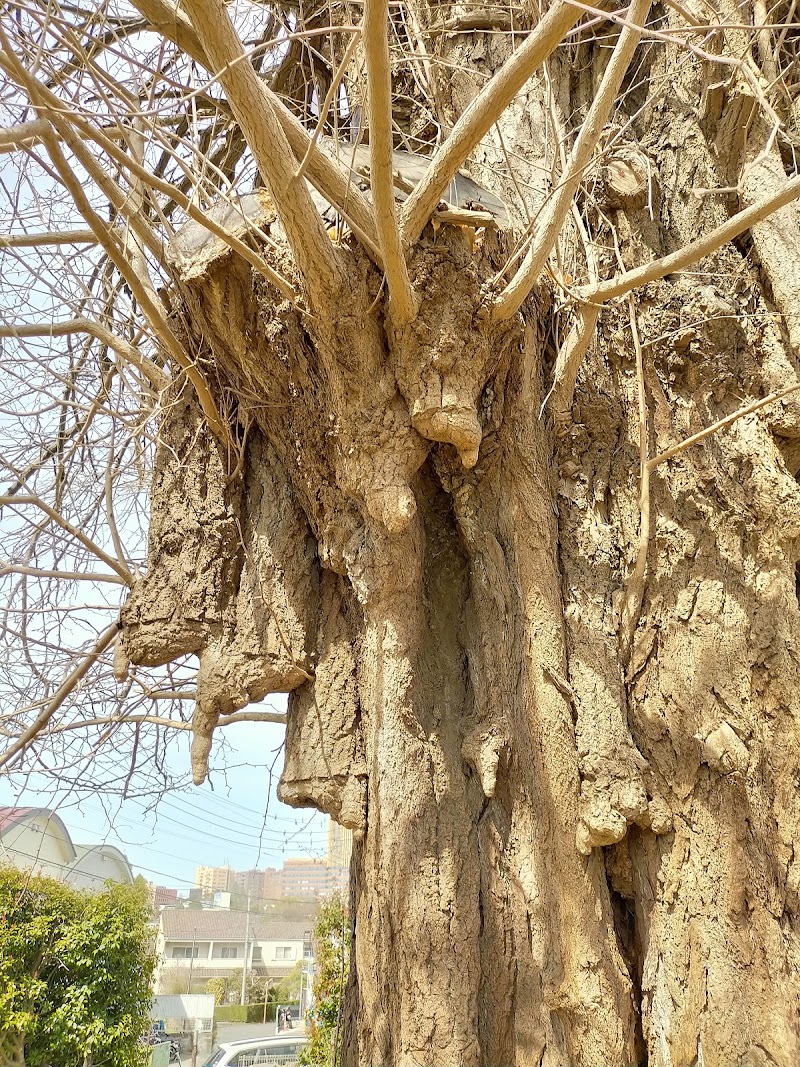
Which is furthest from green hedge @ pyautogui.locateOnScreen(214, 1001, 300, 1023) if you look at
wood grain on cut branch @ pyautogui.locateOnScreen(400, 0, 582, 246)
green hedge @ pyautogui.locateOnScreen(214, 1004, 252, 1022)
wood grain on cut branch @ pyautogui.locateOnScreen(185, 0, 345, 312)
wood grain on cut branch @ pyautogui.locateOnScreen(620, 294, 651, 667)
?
wood grain on cut branch @ pyautogui.locateOnScreen(400, 0, 582, 246)

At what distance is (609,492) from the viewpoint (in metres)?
2.74

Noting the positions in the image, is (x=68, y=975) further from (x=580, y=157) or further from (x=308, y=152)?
(x=580, y=157)

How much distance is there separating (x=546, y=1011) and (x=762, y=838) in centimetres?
77

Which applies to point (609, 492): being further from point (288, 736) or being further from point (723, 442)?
point (288, 736)

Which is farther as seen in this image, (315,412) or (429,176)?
(315,412)

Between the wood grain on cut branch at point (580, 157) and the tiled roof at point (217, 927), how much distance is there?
27.0 metres

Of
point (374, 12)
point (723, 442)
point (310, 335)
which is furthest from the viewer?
point (723, 442)

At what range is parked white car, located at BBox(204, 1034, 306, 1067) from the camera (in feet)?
29.4

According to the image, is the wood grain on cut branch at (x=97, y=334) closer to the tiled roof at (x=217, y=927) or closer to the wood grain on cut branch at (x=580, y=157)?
the wood grain on cut branch at (x=580, y=157)

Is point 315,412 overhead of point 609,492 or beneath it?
overhead

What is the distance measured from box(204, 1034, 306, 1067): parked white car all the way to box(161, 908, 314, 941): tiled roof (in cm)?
1485

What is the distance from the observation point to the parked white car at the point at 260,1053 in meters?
8.97

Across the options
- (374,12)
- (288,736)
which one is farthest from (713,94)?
(288,736)

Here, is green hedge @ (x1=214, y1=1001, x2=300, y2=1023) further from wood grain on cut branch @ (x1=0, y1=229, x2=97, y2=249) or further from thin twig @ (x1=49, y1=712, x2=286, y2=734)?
wood grain on cut branch @ (x1=0, y1=229, x2=97, y2=249)
